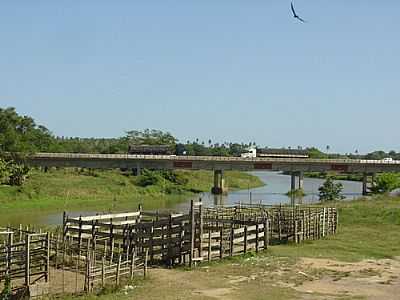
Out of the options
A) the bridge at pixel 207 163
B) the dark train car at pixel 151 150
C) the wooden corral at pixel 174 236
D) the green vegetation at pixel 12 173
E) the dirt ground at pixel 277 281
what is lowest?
the dirt ground at pixel 277 281

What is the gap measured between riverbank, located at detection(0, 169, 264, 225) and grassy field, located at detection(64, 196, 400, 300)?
30.2m

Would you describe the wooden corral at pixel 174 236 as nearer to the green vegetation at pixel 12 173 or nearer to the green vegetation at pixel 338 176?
the green vegetation at pixel 12 173

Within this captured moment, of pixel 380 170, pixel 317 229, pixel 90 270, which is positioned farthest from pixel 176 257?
pixel 380 170

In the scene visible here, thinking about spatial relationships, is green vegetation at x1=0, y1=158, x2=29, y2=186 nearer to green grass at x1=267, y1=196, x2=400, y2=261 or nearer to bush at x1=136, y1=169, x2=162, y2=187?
bush at x1=136, y1=169, x2=162, y2=187

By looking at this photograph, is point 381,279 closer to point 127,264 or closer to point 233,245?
point 233,245

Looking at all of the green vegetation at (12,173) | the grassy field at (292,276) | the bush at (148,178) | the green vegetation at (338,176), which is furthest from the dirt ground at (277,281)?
the green vegetation at (338,176)

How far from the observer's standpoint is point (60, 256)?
25328mm

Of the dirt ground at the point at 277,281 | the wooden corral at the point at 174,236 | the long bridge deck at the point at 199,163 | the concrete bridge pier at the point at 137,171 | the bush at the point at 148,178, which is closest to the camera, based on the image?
the dirt ground at the point at 277,281

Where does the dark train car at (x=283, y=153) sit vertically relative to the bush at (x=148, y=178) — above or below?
above

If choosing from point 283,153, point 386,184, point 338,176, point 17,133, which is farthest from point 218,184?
point 338,176

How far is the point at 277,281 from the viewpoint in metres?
23.6

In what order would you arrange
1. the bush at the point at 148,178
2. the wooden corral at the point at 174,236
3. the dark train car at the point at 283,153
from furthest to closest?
Result: the dark train car at the point at 283,153, the bush at the point at 148,178, the wooden corral at the point at 174,236

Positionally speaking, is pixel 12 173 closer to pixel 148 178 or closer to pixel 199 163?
pixel 148 178

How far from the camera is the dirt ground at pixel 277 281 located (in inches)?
837
